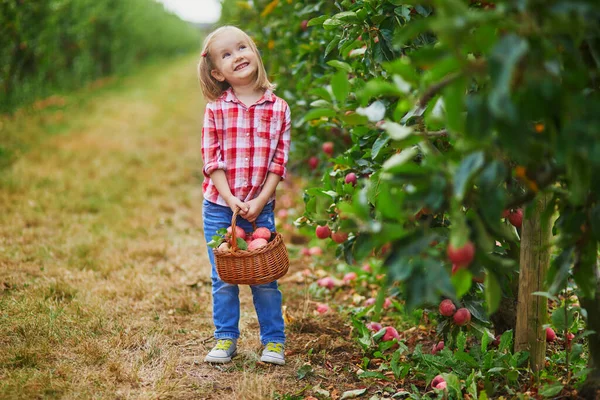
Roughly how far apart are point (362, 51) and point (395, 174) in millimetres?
1271

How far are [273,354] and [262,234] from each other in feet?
1.68

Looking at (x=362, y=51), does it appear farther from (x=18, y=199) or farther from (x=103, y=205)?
(x=18, y=199)

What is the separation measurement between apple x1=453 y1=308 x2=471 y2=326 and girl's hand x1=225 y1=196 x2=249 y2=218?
0.94 metres

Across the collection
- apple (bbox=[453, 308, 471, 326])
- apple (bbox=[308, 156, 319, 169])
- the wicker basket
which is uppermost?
apple (bbox=[308, 156, 319, 169])

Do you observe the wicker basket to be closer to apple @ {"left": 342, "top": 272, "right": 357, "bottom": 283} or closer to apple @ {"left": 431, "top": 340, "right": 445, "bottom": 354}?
apple @ {"left": 431, "top": 340, "right": 445, "bottom": 354}

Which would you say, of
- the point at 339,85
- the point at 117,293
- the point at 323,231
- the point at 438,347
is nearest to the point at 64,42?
the point at 117,293

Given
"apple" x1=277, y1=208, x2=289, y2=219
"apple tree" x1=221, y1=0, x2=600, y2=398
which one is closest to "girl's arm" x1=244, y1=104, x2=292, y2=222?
"apple tree" x1=221, y1=0, x2=600, y2=398

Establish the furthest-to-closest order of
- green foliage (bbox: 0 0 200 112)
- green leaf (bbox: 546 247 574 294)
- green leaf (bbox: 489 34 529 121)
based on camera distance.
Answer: green foliage (bbox: 0 0 200 112), green leaf (bbox: 546 247 574 294), green leaf (bbox: 489 34 529 121)

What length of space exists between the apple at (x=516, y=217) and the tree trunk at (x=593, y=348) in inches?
16.1

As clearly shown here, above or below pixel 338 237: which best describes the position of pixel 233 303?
below

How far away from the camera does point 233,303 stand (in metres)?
2.53

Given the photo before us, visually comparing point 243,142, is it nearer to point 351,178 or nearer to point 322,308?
point 351,178

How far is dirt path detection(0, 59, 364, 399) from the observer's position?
7.13 feet

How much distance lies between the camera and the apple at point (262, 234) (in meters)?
2.37
